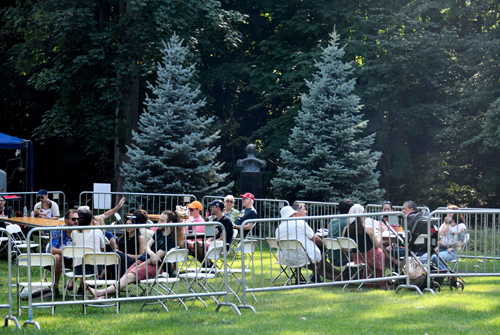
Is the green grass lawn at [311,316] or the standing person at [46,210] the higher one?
the standing person at [46,210]

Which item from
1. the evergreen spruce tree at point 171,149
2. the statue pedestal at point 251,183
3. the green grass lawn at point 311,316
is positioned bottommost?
the green grass lawn at point 311,316

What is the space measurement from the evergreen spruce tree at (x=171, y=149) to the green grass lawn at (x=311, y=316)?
9.99 m

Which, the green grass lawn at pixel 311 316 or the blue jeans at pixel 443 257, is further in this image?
the blue jeans at pixel 443 257

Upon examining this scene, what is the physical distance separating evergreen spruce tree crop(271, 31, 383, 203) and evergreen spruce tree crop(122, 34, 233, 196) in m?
2.59

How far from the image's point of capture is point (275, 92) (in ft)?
80.9

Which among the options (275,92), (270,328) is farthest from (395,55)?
(270,328)

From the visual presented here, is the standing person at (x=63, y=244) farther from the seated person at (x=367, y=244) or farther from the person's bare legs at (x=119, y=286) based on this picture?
Answer: the seated person at (x=367, y=244)

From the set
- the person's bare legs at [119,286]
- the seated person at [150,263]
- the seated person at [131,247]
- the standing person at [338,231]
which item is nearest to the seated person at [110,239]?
the seated person at [131,247]

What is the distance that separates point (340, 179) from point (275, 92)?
681 cm

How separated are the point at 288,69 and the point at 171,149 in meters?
7.02

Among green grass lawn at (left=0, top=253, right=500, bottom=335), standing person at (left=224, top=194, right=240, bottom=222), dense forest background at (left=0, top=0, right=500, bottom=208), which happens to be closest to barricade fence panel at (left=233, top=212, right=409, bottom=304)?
green grass lawn at (left=0, top=253, right=500, bottom=335)

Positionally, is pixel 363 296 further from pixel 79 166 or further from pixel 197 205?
pixel 79 166

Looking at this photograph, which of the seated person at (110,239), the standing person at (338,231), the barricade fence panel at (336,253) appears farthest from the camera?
the standing person at (338,231)

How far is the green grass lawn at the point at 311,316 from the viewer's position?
6.79 meters
